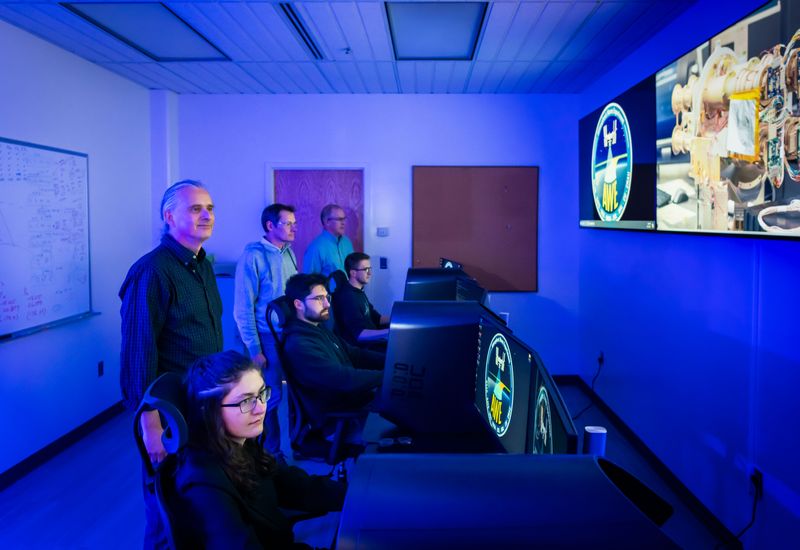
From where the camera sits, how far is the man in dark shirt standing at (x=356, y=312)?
366 cm

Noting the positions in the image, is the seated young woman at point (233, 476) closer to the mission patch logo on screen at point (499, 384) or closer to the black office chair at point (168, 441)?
the black office chair at point (168, 441)

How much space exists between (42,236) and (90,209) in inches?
23.5

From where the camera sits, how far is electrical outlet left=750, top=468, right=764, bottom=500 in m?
2.38

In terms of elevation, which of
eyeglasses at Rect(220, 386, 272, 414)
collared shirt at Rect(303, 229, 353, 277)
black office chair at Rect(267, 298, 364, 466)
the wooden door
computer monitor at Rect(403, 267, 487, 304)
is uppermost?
the wooden door

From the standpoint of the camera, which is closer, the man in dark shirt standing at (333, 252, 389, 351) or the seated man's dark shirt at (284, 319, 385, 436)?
the seated man's dark shirt at (284, 319, 385, 436)

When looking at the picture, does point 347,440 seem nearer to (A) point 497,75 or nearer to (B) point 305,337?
(B) point 305,337

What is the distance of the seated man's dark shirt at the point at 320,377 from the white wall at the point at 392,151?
2.82 m

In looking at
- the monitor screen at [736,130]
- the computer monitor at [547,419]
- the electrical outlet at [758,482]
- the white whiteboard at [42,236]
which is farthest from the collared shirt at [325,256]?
the computer monitor at [547,419]

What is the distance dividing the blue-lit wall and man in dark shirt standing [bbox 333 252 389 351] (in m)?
1.69

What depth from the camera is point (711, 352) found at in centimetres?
283

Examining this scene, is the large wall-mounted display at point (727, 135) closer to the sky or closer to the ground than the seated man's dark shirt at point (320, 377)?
closer to the sky

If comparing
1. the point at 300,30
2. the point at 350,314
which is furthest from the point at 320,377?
the point at 300,30

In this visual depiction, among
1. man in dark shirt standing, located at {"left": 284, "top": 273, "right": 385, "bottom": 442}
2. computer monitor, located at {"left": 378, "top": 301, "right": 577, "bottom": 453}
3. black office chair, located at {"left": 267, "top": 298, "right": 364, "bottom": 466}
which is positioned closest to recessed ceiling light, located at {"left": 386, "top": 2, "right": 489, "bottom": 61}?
man in dark shirt standing, located at {"left": 284, "top": 273, "right": 385, "bottom": 442}

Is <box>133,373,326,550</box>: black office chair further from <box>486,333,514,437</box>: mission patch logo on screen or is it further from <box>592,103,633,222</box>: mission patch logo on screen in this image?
<box>592,103,633,222</box>: mission patch logo on screen
